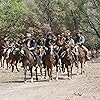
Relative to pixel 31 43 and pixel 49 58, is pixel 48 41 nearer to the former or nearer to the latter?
pixel 49 58

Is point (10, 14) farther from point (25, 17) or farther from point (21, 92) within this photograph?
point (21, 92)

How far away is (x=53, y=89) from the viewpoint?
61.2 ft

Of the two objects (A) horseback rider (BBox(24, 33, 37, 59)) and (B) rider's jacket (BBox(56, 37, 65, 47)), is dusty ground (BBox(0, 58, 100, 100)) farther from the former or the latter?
(B) rider's jacket (BBox(56, 37, 65, 47))

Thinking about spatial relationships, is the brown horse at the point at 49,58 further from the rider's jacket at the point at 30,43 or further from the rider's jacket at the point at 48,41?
the rider's jacket at the point at 30,43

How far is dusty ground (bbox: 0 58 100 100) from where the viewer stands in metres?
16.6

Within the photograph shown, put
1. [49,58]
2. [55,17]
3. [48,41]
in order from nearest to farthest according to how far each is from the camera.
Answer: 1. [49,58]
2. [48,41]
3. [55,17]

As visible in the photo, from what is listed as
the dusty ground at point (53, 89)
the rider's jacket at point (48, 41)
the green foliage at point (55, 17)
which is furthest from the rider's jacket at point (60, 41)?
the green foliage at point (55, 17)

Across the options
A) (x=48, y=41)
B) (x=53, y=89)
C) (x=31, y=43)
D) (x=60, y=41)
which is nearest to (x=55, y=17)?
(x=60, y=41)

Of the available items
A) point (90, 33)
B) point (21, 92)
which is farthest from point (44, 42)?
point (90, 33)

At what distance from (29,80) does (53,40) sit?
2532 mm

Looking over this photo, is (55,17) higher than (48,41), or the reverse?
(55,17)

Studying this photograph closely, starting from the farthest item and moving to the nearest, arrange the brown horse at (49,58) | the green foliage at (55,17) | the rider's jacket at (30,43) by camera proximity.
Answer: the green foliage at (55,17) < the rider's jacket at (30,43) < the brown horse at (49,58)

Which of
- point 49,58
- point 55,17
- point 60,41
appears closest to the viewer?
point 49,58

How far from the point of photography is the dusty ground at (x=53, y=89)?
654 inches
